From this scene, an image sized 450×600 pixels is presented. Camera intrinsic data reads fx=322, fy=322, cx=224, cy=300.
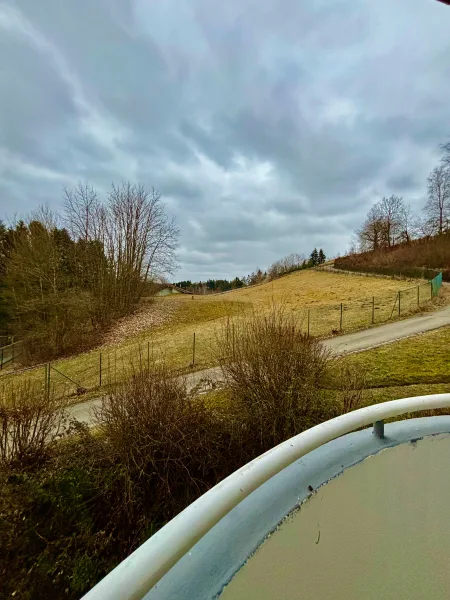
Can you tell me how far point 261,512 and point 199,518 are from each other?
0.37m

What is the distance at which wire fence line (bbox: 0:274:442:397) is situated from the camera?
10.4m

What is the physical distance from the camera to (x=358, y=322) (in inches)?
634

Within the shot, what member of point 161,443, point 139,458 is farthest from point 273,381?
point 139,458

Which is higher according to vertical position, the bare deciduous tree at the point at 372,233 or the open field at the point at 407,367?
the bare deciduous tree at the point at 372,233

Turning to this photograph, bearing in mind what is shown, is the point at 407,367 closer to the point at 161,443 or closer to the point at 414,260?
the point at 161,443

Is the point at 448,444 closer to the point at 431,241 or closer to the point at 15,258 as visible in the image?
the point at 15,258

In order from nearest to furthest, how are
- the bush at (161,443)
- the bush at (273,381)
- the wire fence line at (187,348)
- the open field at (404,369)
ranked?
1. the bush at (161,443)
2. the bush at (273,381)
3. the open field at (404,369)
4. the wire fence line at (187,348)

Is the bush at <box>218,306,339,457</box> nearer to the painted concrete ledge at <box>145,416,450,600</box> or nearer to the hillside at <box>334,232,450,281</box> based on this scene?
the painted concrete ledge at <box>145,416,450,600</box>

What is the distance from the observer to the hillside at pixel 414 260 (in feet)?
101

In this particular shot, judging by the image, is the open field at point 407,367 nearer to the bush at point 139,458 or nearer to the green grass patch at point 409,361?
the green grass patch at point 409,361

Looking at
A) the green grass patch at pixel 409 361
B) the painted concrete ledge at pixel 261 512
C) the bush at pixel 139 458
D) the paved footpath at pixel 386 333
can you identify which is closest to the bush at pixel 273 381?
the bush at pixel 139 458

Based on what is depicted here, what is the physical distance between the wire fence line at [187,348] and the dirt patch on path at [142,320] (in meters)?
2.57

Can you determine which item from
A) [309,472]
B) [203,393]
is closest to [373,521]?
[309,472]

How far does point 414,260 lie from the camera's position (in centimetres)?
3459
